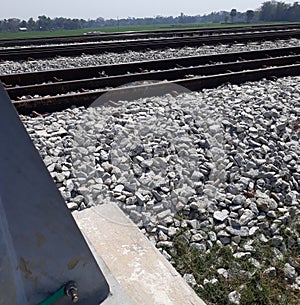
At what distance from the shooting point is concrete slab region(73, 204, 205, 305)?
2072mm

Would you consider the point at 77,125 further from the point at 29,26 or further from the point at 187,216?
the point at 29,26

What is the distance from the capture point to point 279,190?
342cm

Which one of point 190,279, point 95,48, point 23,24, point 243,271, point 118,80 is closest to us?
point 190,279

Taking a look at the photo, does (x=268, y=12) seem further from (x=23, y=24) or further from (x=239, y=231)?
(x=239, y=231)

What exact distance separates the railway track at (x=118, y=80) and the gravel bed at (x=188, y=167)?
479mm

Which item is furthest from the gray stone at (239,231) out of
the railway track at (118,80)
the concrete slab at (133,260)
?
the railway track at (118,80)

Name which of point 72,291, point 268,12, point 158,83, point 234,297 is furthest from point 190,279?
point 268,12

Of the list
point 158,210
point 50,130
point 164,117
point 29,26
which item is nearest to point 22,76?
point 50,130

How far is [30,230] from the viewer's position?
4.64 feet

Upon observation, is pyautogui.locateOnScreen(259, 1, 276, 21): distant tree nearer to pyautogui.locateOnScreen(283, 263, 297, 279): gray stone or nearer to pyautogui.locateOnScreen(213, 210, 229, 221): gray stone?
pyautogui.locateOnScreen(213, 210, 229, 221): gray stone

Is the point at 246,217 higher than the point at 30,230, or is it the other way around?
the point at 30,230

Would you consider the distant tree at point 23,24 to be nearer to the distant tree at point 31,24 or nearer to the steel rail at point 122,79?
the distant tree at point 31,24

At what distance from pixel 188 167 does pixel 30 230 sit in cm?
222

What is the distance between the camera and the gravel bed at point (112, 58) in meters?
8.25
